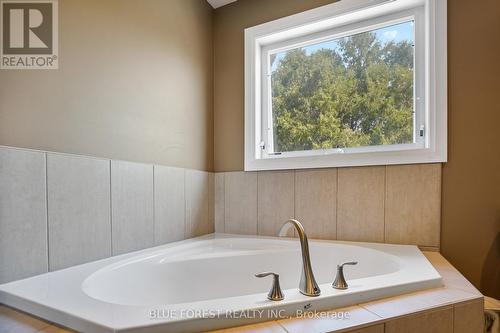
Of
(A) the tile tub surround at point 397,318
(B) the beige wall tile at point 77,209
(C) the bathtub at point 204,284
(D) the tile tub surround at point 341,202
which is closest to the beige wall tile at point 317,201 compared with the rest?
(D) the tile tub surround at point 341,202

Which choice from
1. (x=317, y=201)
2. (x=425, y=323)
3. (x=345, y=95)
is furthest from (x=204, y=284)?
(x=345, y=95)

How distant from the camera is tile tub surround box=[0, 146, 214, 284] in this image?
38.6 inches

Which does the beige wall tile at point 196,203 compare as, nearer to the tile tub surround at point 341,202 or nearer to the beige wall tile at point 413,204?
the tile tub surround at point 341,202

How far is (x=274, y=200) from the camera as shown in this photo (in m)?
1.95

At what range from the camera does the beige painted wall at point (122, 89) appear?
3.54ft

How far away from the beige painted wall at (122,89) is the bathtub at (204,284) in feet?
1.70

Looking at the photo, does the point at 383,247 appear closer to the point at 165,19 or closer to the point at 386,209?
the point at 386,209

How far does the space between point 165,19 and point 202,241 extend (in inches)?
54.5

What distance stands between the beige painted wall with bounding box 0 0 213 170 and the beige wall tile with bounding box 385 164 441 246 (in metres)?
1.26

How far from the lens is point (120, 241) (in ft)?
4.48

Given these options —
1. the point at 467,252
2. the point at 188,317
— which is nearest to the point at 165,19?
the point at 188,317

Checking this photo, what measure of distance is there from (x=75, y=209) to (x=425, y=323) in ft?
4.25
